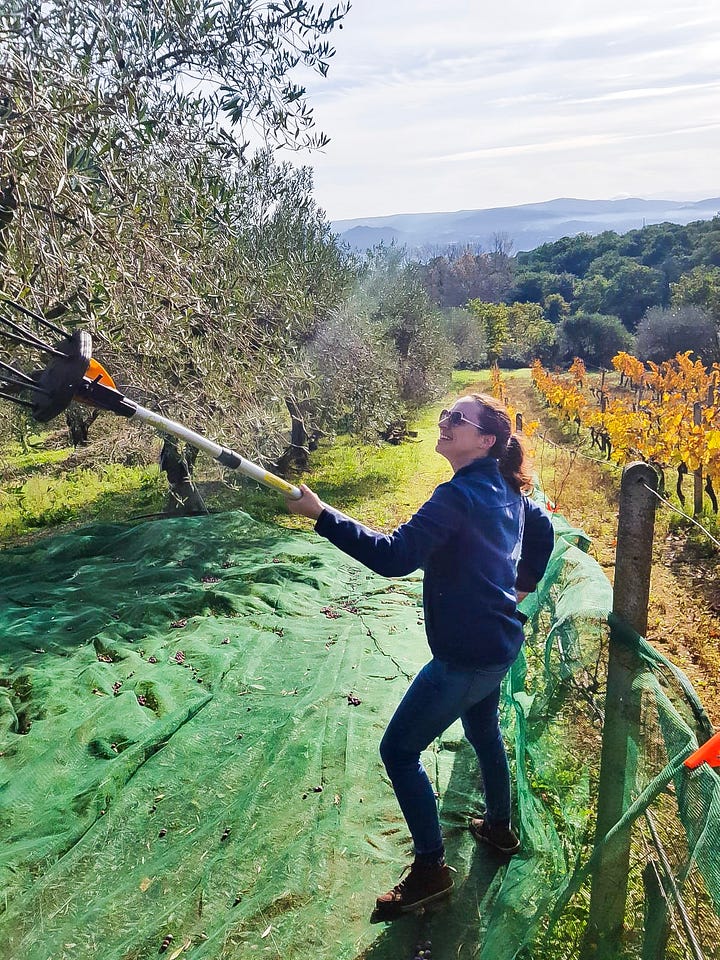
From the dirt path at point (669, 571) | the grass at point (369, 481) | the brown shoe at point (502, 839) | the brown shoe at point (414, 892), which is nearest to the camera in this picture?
the brown shoe at point (414, 892)

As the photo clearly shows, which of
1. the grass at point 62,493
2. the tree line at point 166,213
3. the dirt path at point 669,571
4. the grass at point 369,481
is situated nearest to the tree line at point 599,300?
the grass at point 369,481

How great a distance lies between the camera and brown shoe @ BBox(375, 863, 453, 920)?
8.48ft

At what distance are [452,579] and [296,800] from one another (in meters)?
1.57

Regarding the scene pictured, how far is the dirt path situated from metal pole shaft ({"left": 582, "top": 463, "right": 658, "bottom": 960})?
2.72 meters

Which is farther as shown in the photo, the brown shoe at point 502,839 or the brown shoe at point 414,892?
the brown shoe at point 502,839

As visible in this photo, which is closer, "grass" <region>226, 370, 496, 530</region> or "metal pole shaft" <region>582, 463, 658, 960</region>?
"metal pole shaft" <region>582, 463, 658, 960</region>

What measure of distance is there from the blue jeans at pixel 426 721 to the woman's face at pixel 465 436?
0.77 metres

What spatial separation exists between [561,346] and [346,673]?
123 ft

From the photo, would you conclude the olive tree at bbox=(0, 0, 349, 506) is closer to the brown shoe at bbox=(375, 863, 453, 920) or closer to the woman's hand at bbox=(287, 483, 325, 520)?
the woman's hand at bbox=(287, 483, 325, 520)

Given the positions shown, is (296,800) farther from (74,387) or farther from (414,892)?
(74,387)

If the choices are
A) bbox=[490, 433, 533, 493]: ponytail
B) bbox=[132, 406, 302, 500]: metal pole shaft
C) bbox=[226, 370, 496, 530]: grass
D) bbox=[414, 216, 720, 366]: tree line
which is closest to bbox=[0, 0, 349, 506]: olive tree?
bbox=[132, 406, 302, 500]: metal pole shaft

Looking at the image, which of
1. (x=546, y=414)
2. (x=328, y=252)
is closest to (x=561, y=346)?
(x=546, y=414)

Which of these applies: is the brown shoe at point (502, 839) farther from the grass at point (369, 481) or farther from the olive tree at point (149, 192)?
the grass at point (369, 481)

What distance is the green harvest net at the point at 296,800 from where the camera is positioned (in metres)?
2.36
